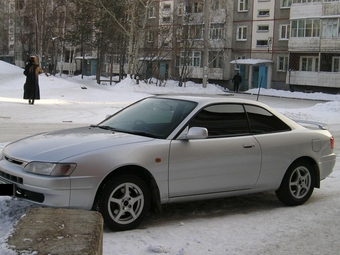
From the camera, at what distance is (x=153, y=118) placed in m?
6.27

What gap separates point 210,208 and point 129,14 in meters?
31.2

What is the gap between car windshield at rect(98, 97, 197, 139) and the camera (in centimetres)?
596

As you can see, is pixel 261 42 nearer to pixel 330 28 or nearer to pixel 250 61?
pixel 250 61

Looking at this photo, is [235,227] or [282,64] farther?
[282,64]

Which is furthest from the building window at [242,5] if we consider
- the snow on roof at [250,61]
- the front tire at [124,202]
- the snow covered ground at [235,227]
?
the front tire at [124,202]

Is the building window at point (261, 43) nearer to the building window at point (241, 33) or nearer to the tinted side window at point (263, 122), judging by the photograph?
the building window at point (241, 33)

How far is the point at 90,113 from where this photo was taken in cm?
1880

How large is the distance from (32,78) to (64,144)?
1454 cm

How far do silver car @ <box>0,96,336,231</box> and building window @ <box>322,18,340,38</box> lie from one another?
4098cm

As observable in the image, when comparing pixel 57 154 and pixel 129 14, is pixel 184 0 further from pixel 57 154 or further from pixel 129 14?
pixel 57 154

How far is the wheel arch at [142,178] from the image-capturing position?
17.2 ft

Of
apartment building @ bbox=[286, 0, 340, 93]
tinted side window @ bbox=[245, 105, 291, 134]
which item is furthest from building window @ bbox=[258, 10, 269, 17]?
tinted side window @ bbox=[245, 105, 291, 134]

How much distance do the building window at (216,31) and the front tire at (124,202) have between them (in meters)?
50.5

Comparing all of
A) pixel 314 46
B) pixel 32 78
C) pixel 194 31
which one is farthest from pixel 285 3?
pixel 32 78
